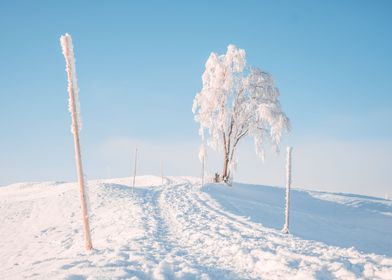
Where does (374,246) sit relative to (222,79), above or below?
below

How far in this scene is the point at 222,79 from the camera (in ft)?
112

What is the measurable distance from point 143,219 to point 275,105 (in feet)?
61.4

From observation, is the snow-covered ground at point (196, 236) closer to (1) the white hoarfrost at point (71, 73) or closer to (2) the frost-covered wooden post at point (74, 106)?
(2) the frost-covered wooden post at point (74, 106)

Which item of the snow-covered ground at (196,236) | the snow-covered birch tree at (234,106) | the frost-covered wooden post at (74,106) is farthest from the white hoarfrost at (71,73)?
the snow-covered birch tree at (234,106)

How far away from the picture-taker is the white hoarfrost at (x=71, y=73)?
1142 cm

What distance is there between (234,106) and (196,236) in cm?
2145

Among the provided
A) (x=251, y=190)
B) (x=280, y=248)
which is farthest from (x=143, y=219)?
(x=251, y=190)

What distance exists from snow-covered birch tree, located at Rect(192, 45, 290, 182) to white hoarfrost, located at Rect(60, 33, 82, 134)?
22363 mm

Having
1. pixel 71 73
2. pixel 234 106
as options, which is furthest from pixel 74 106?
pixel 234 106

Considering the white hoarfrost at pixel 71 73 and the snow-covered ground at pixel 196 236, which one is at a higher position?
the white hoarfrost at pixel 71 73

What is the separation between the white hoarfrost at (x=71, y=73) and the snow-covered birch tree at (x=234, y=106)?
880 inches

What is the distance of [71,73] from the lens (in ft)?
38.0

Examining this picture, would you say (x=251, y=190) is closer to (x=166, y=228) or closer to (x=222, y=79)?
(x=222, y=79)

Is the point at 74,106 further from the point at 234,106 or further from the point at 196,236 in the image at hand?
the point at 234,106
